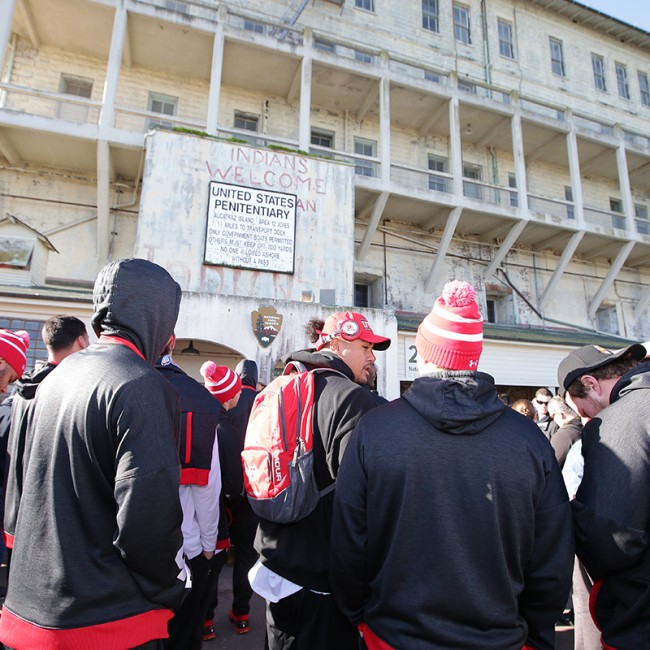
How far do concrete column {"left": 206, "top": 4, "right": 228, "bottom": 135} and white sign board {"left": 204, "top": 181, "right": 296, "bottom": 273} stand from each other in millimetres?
2267

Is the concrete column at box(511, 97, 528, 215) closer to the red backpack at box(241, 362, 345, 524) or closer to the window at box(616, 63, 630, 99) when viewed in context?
the window at box(616, 63, 630, 99)

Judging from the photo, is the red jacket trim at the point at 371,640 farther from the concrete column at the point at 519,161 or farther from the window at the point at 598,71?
the window at the point at 598,71

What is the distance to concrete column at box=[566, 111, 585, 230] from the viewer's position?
16.0m

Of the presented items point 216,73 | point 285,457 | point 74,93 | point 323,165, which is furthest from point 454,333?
point 74,93

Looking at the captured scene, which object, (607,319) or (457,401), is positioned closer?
(457,401)

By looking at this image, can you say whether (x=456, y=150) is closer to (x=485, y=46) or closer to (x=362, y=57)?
(x=362, y=57)

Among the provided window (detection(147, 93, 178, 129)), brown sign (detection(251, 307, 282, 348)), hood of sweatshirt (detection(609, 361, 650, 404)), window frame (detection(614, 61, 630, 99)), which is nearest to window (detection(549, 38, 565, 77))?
window frame (detection(614, 61, 630, 99))

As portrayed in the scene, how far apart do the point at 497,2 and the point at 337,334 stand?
73.3 ft

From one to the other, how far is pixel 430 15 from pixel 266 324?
A: 15920mm

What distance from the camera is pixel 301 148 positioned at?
13.0 m

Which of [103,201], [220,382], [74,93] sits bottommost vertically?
[220,382]

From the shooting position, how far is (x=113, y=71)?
1163 cm

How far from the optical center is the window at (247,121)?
1509 cm

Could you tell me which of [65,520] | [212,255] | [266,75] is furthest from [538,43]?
[65,520]
